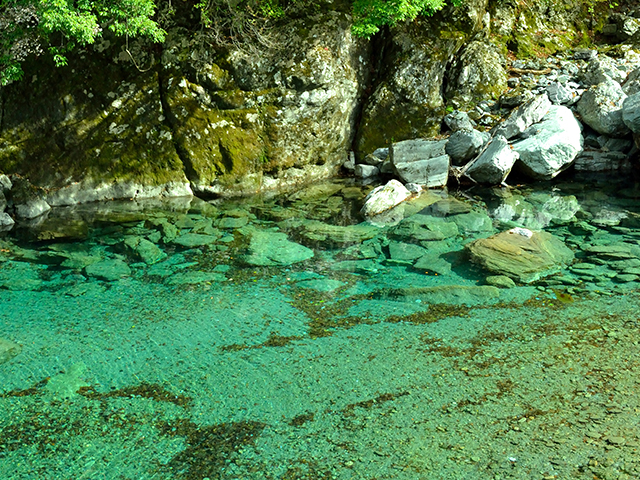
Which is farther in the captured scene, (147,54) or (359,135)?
(359,135)

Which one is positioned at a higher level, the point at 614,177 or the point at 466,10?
the point at 466,10

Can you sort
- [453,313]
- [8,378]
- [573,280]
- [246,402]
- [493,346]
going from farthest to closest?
[573,280], [453,313], [493,346], [8,378], [246,402]

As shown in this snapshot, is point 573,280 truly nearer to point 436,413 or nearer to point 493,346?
point 493,346

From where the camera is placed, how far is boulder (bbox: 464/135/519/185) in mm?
14180

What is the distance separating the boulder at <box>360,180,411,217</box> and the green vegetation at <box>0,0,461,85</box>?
425 cm

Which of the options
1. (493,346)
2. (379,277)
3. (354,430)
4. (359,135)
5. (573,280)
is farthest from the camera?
(359,135)

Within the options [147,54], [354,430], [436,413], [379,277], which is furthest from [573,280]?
[147,54]

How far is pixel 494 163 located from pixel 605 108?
3.46 m

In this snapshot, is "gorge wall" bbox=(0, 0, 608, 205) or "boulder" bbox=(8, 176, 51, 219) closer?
"boulder" bbox=(8, 176, 51, 219)

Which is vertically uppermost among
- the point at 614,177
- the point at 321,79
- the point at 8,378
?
the point at 321,79

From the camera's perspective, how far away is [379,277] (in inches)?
352

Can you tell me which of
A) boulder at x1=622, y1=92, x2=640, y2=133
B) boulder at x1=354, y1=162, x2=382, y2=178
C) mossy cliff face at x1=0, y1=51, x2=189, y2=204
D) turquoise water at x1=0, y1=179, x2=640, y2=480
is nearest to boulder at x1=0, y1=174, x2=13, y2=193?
mossy cliff face at x1=0, y1=51, x2=189, y2=204

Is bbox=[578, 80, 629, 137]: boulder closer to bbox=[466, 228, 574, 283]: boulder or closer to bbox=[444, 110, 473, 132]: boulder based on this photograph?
bbox=[444, 110, 473, 132]: boulder

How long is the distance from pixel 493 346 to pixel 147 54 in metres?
12.2
